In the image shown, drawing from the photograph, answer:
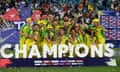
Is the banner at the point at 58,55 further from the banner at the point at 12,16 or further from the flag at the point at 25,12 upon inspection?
the flag at the point at 25,12

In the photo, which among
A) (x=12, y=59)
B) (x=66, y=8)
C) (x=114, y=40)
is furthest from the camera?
(x=66, y=8)

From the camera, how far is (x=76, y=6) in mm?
29031

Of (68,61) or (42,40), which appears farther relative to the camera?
(42,40)

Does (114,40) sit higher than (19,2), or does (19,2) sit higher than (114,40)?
(19,2)

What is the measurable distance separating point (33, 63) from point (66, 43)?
1585 mm

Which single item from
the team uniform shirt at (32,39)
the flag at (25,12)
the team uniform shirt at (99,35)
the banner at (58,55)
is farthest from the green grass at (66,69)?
the flag at (25,12)

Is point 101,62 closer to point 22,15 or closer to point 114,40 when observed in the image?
point 114,40

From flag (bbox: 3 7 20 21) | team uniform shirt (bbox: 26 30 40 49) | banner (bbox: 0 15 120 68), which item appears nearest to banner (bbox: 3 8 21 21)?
flag (bbox: 3 7 20 21)

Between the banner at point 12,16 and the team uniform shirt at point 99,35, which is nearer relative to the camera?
the team uniform shirt at point 99,35

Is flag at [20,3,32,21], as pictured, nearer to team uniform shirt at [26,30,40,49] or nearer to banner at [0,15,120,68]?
team uniform shirt at [26,30,40,49]

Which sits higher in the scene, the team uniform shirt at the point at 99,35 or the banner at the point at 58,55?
the team uniform shirt at the point at 99,35

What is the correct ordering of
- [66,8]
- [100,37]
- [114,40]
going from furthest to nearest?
[66,8]
[114,40]
[100,37]

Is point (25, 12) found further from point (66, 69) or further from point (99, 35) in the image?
point (66, 69)

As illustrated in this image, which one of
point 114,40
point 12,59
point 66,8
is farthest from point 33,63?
point 66,8
